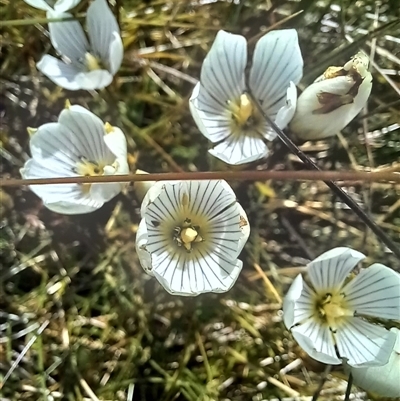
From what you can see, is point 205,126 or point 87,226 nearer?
point 205,126

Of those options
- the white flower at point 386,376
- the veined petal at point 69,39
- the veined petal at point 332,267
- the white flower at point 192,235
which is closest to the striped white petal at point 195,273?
the white flower at point 192,235

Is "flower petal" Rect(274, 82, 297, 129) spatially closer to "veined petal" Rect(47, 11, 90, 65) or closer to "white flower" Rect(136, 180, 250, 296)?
"white flower" Rect(136, 180, 250, 296)

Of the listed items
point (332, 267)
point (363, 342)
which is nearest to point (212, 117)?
point (332, 267)

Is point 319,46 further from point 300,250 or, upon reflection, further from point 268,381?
point 268,381

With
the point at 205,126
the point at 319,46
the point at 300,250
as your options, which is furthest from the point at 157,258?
the point at 319,46

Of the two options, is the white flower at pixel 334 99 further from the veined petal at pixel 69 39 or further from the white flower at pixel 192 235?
the veined petal at pixel 69 39

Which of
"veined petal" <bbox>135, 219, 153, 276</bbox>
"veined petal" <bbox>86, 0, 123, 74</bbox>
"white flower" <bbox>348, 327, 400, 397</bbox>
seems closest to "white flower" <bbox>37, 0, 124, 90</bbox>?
"veined petal" <bbox>86, 0, 123, 74</bbox>
